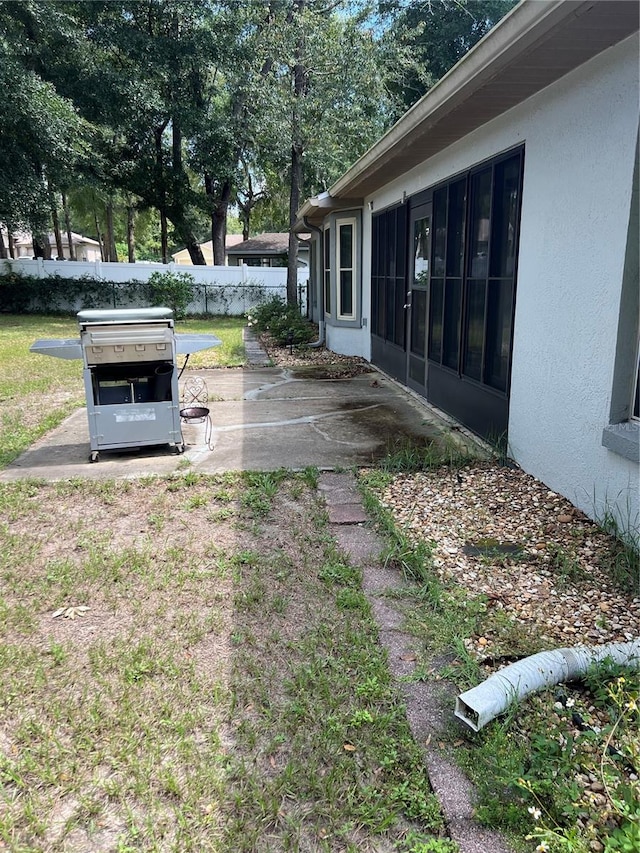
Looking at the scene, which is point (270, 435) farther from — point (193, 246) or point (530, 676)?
point (193, 246)

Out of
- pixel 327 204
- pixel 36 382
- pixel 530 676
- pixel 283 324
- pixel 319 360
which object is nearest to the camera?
pixel 530 676

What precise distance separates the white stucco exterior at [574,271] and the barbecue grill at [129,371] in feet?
8.81

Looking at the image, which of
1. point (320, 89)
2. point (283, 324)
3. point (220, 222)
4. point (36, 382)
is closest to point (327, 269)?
point (283, 324)

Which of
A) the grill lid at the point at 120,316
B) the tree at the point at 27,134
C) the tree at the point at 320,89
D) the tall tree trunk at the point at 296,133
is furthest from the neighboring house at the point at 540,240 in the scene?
the tree at the point at 27,134

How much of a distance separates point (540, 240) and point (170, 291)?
16830 mm

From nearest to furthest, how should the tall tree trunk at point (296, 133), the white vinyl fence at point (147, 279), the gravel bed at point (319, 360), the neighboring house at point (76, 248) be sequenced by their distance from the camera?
the gravel bed at point (319, 360) < the tall tree trunk at point (296, 133) < the white vinyl fence at point (147, 279) < the neighboring house at point (76, 248)

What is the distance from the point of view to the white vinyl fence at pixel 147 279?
19.7 m

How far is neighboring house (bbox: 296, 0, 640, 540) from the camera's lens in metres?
3.16

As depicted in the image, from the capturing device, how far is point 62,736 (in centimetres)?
204

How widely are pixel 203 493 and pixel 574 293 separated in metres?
2.81

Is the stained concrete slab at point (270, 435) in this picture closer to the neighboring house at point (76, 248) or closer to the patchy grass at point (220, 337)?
the patchy grass at point (220, 337)

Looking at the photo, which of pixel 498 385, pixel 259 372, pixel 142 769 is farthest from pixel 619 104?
pixel 259 372

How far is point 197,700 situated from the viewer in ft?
7.25

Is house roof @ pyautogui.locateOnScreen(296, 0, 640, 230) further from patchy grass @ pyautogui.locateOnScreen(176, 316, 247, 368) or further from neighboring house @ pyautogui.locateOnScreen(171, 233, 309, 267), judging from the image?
neighboring house @ pyautogui.locateOnScreen(171, 233, 309, 267)
